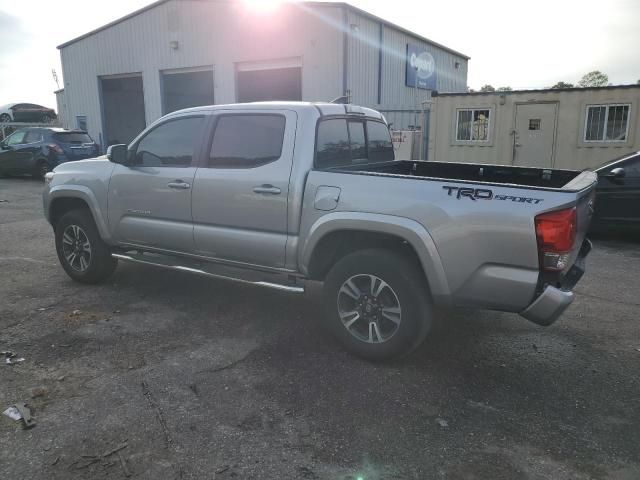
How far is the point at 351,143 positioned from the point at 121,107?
22619 mm

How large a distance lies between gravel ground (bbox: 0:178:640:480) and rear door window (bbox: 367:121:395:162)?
1.62m

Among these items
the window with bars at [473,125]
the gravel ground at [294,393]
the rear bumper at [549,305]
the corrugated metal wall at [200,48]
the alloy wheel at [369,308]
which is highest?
the corrugated metal wall at [200,48]

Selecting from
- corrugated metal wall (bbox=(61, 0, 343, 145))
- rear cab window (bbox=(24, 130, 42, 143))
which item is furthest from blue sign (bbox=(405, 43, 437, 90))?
rear cab window (bbox=(24, 130, 42, 143))

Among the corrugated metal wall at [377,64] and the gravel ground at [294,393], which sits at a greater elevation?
the corrugated metal wall at [377,64]

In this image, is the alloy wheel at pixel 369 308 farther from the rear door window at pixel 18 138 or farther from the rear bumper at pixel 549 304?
the rear door window at pixel 18 138

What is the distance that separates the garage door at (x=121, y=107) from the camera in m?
22.9

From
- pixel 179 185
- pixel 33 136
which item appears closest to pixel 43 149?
pixel 33 136

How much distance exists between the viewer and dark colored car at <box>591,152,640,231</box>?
7.70 m

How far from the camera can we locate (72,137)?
16.5 meters

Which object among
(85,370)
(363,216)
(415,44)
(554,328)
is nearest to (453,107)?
(415,44)

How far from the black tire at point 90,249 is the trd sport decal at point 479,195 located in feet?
12.8

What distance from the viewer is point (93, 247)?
218 inches

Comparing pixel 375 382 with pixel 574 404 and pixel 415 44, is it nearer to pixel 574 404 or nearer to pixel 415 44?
pixel 574 404

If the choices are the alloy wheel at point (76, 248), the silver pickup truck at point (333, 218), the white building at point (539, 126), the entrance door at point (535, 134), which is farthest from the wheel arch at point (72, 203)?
the entrance door at point (535, 134)
